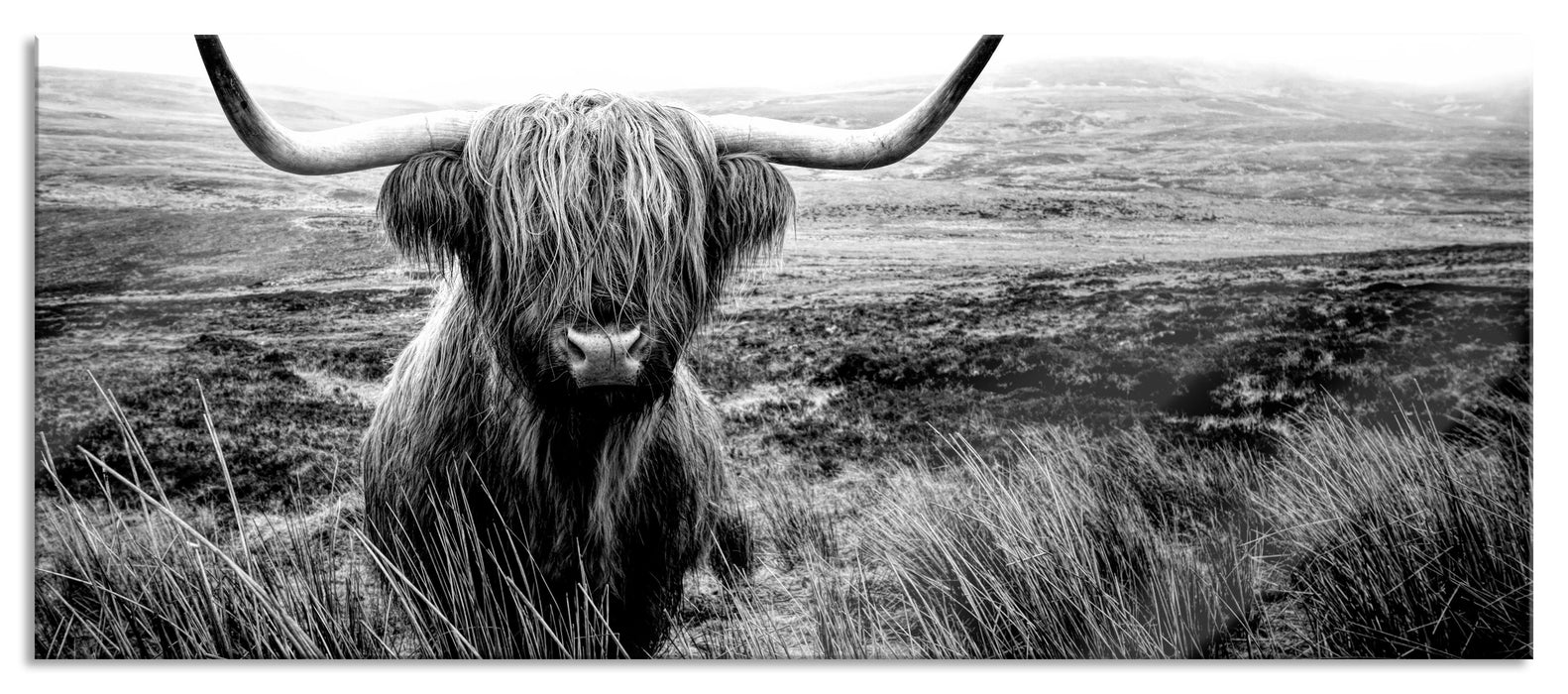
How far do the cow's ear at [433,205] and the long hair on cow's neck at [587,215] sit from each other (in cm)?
3

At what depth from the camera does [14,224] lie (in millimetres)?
2529

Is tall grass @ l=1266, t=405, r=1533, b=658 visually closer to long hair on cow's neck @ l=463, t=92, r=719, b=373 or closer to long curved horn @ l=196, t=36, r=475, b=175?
long hair on cow's neck @ l=463, t=92, r=719, b=373

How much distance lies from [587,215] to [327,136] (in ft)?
1.69

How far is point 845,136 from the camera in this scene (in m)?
2.18

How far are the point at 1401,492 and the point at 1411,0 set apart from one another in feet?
4.26

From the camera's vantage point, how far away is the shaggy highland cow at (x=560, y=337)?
201cm

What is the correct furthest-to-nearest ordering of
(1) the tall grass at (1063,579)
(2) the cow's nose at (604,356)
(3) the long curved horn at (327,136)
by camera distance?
(1) the tall grass at (1063,579), (2) the cow's nose at (604,356), (3) the long curved horn at (327,136)

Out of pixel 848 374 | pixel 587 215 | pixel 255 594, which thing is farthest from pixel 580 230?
pixel 255 594

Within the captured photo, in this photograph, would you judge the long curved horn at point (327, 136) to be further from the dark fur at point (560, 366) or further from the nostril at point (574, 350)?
the nostril at point (574, 350)

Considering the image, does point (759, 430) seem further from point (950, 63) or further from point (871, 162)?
point (950, 63)

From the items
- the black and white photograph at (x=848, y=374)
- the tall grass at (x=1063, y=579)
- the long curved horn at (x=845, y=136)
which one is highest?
the long curved horn at (x=845, y=136)

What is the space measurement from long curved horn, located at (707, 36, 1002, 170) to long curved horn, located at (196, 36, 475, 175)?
1.85 ft

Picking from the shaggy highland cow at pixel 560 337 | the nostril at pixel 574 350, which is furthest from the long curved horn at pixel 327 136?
the nostril at pixel 574 350

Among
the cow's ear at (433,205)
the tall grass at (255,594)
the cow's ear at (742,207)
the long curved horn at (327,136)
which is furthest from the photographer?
the tall grass at (255,594)
